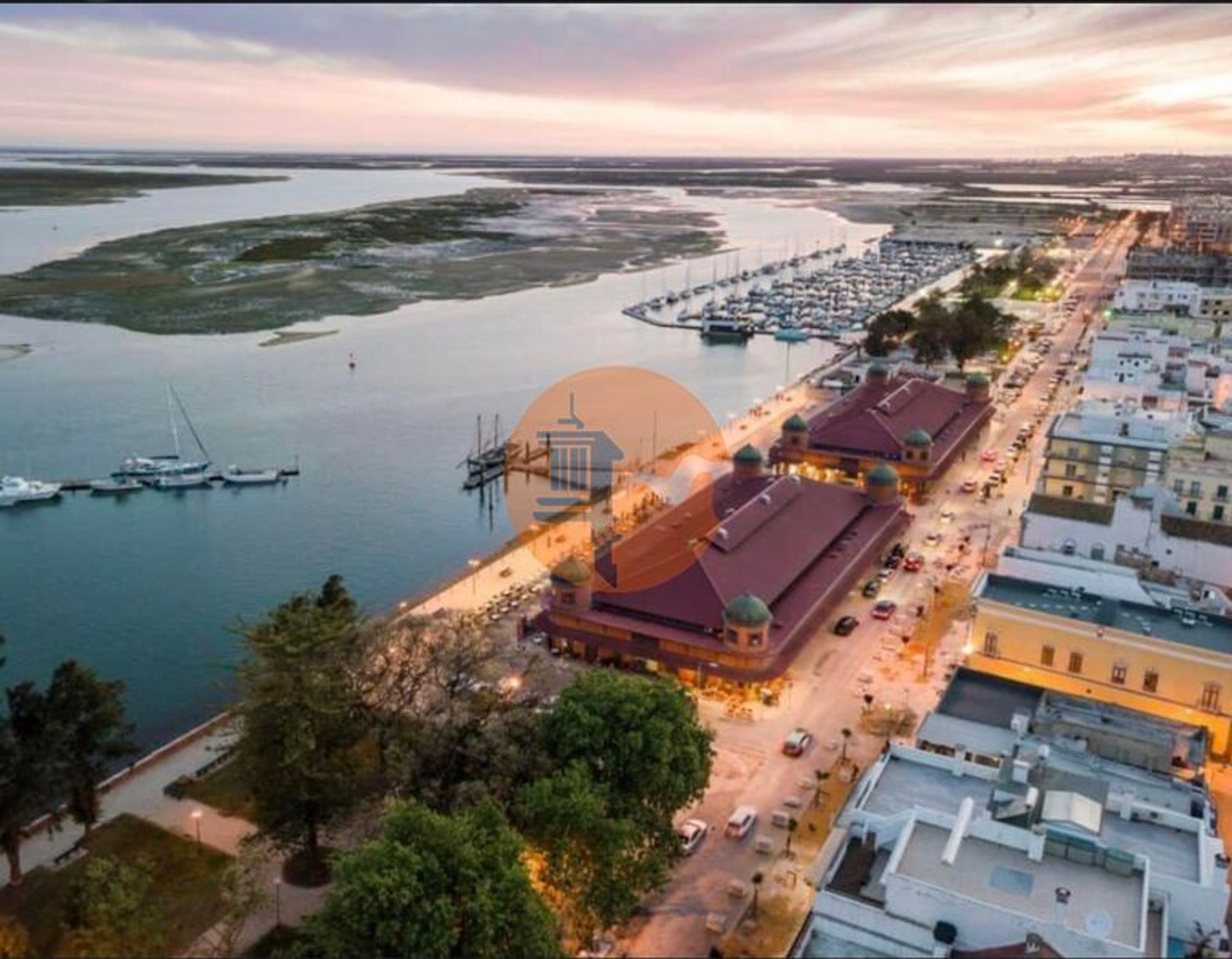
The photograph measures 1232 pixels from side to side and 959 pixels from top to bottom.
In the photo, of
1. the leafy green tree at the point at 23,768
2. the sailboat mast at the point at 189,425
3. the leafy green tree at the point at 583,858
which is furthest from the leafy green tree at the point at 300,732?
the sailboat mast at the point at 189,425

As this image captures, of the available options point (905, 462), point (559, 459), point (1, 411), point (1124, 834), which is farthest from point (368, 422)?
point (1124, 834)

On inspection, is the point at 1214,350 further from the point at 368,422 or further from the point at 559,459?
the point at 368,422

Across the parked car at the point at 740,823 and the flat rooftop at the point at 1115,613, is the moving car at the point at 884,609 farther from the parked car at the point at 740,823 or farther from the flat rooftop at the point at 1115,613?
the parked car at the point at 740,823

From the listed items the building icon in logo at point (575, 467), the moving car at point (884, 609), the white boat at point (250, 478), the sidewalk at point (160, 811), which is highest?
the moving car at point (884, 609)

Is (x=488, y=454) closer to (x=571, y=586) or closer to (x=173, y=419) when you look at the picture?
(x=173, y=419)

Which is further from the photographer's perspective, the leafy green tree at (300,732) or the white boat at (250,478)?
the white boat at (250,478)

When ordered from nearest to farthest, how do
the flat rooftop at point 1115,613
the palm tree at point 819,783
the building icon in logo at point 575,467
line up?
the palm tree at point 819,783
the flat rooftop at point 1115,613
the building icon in logo at point 575,467

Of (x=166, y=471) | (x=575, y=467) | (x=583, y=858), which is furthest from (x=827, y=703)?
(x=166, y=471)

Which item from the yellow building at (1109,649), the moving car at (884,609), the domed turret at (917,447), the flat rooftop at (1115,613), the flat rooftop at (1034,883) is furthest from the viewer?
the domed turret at (917,447)
